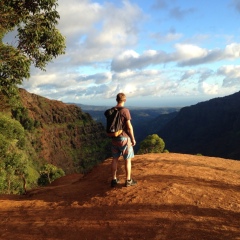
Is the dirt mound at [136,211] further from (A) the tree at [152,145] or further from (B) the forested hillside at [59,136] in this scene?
(B) the forested hillside at [59,136]

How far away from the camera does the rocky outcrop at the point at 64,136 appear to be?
362 feet

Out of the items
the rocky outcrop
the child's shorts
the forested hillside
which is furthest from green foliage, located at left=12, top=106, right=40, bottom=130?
the child's shorts

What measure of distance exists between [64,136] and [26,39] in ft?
376

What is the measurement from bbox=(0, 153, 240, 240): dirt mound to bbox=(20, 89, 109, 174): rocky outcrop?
334ft

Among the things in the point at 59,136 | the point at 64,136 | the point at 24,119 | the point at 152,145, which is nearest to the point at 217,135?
the point at 64,136

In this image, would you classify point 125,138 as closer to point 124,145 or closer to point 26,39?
point 124,145

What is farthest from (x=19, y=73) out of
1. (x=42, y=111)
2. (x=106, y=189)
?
(x=42, y=111)

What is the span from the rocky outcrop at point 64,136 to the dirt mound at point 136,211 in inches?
4005

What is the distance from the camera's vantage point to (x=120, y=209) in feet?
23.4

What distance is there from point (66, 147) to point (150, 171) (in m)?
114

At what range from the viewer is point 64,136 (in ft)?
405

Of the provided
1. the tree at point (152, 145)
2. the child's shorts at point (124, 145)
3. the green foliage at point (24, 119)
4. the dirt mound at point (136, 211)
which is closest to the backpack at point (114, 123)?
the child's shorts at point (124, 145)

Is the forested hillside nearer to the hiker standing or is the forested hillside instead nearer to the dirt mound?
the dirt mound

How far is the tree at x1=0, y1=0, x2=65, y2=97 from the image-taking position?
1079 centimetres
